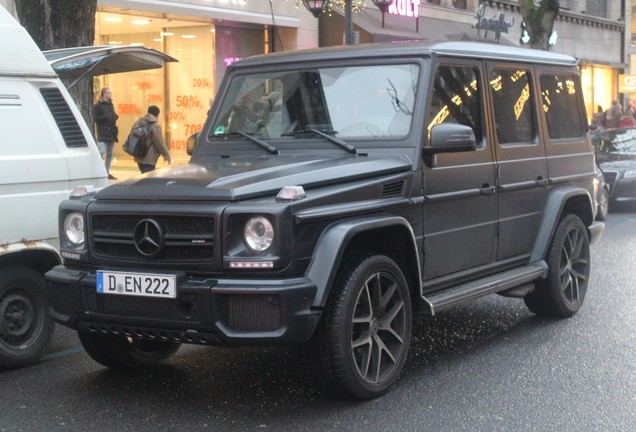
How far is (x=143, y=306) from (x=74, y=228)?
2.68ft

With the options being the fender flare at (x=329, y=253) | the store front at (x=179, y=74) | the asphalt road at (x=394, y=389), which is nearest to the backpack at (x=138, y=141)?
the store front at (x=179, y=74)

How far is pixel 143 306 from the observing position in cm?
537

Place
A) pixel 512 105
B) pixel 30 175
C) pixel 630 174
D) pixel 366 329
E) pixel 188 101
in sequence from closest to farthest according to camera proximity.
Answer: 1. pixel 366 329
2. pixel 30 175
3. pixel 512 105
4. pixel 630 174
5. pixel 188 101

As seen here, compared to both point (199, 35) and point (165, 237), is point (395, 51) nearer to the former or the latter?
point (165, 237)

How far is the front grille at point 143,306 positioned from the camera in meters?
5.21

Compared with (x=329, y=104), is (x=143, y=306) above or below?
below

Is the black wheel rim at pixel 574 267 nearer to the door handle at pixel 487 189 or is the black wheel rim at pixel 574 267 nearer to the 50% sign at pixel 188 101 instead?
the door handle at pixel 487 189

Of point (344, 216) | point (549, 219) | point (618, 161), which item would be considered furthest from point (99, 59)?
point (618, 161)

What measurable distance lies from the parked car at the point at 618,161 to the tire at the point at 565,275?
9874mm

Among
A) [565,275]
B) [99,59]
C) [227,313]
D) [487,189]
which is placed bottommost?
[565,275]

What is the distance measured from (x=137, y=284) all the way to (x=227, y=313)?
1.91ft

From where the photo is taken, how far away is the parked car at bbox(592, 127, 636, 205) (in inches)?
697

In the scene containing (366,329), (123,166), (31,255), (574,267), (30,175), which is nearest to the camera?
(366,329)

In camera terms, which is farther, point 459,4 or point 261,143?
point 459,4
